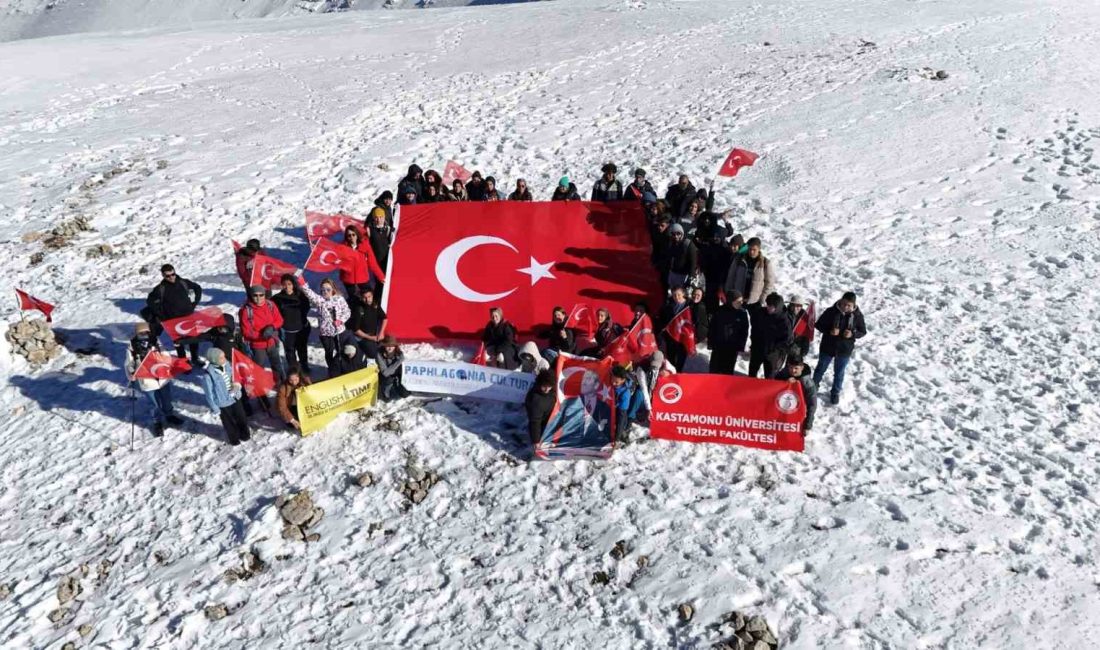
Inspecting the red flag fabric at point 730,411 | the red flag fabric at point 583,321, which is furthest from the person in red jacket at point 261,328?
the red flag fabric at point 730,411

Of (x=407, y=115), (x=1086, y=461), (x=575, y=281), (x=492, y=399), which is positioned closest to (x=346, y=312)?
(x=492, y=399)

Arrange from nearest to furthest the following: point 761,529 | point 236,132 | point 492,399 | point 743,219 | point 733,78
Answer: point 761,529
point 492,399
point 743,219
point 236,132
point 733,78

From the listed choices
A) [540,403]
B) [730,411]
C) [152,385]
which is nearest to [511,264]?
[540,403]

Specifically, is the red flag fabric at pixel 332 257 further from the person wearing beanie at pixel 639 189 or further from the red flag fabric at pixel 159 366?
the person wearing beanie at pixel 639 189

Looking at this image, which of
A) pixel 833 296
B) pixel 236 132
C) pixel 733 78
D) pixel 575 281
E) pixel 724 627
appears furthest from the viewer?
pixel 733 78

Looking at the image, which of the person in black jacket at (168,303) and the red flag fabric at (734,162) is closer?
the person in black jacket at (168,303)

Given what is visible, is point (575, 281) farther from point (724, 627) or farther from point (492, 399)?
point (724, 627)
